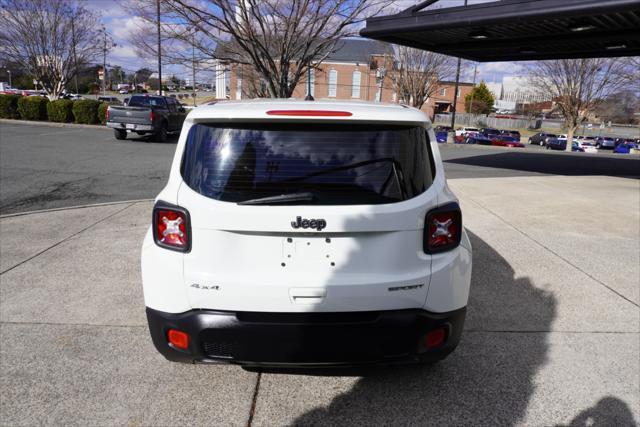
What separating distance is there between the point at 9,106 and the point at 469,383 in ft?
95.9

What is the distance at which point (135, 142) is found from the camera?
18656mm

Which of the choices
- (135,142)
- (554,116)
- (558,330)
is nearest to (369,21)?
(558,330)

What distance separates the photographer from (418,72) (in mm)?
34281

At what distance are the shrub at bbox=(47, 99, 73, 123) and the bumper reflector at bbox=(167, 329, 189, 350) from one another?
25.4 metres

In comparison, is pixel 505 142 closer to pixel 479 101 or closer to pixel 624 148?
pixel 624 148

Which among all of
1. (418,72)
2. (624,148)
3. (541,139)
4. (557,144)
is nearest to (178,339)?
(418,72)

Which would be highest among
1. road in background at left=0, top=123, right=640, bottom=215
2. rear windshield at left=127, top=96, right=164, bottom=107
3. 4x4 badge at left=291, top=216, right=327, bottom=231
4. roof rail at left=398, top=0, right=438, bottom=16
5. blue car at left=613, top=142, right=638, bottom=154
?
roof rail at left=398, top=0, right=438, bottom=16

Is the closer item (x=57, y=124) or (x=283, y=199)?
(x=283, y=199)

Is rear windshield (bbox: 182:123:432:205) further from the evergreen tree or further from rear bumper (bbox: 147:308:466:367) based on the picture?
the evergreen tree

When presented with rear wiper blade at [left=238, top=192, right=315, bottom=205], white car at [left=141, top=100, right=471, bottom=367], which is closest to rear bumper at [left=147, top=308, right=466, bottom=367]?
white car at [left=141, top=100, right=471, bottom=367]

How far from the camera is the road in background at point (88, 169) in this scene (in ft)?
28.3

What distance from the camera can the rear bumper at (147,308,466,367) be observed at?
2.53 metres

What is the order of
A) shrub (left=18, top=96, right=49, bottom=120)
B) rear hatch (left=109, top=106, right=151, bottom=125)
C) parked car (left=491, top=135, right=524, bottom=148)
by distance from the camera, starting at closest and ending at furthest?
rear hatch (left=109, top=106, right=151, bottom=125), shrub (left=18, top=96, right=49, bottom=120), parked car (left=491, top=135, right=524, bottom=148)

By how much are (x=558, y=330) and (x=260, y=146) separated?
116 inches
